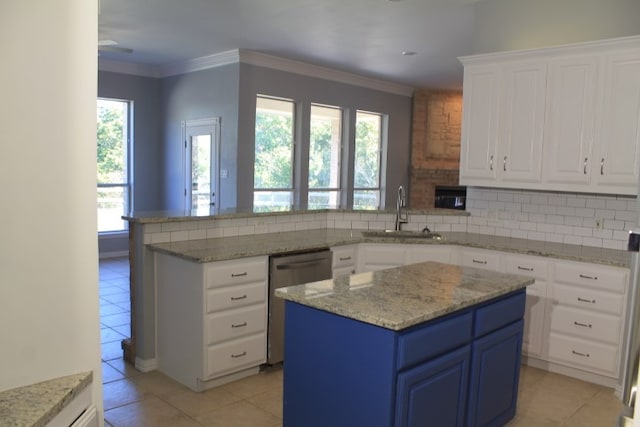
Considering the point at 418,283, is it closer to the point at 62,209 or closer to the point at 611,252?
the point at 62,209

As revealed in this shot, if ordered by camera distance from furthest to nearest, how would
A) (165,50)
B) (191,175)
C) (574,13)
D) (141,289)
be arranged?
(191,175) < (165,50) < (574,13) < (141,289)

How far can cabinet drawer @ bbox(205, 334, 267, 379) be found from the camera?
11.3 feet

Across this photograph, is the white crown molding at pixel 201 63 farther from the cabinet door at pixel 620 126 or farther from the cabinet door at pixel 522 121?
the cabinet door at pixel 620 126

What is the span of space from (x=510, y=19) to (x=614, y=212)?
6.19ft

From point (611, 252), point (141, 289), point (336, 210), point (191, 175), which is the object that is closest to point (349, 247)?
point (336, 210)

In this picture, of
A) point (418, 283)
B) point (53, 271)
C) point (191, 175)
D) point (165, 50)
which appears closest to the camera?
point (53, 271)

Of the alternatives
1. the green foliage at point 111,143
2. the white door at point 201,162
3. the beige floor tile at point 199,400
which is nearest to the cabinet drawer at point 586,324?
the beige floor tile at point 199,400

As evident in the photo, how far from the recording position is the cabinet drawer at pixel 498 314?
2543 mm

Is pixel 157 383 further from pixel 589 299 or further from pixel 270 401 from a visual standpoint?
pixel 589 299

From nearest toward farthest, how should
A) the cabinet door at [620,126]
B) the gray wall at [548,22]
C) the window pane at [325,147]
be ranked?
1. the cabinet door at [620,126]
2. the gray wall at [548,22]
3. the window pane at [325,147]

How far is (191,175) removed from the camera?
7.84 m

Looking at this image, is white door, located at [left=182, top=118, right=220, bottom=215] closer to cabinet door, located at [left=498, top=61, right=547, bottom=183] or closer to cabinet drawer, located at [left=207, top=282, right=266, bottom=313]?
cabinet drawer, located at [left=207, top=282, right=266, bottom=313]

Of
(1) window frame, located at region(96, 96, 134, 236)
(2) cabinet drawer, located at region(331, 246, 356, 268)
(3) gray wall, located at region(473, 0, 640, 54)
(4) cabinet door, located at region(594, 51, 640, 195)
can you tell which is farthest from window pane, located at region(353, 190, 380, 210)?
(4) cabinet door, located at region(594, 51, 640, 195)

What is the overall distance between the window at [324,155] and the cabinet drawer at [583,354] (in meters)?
4.73
